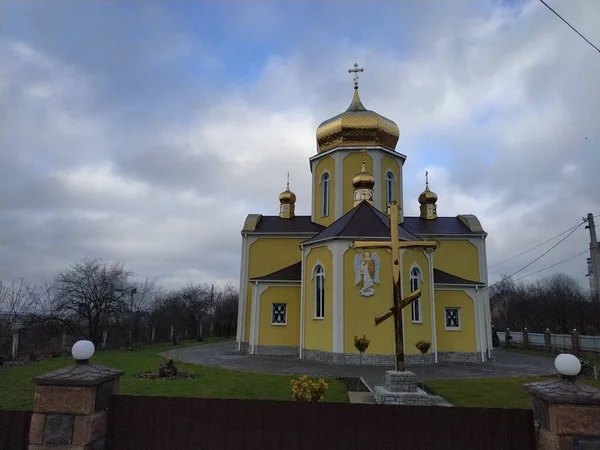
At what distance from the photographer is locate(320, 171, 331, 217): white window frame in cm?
2167

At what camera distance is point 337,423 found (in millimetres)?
4195

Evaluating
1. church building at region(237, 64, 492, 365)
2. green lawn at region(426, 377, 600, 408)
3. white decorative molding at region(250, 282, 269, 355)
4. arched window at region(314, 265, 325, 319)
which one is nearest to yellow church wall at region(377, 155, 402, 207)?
church building at region(237, 64, 492, 365)

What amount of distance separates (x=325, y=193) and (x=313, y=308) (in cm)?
783

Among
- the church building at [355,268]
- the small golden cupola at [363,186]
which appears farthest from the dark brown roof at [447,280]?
the small golden cupola at [363,186]

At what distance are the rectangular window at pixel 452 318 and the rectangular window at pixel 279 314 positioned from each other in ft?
22.9

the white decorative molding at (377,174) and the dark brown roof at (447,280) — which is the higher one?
the white decorative molding at (377,174)

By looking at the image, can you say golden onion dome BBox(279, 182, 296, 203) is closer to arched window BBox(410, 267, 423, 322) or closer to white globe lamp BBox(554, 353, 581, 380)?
arched window BBox(410, 267, 423, 322)

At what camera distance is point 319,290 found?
15852 mm

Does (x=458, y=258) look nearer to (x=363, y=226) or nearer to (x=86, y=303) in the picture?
(x=363, y=226)

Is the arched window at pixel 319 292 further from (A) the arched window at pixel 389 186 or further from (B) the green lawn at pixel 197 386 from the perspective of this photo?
(A) the arched window at pixel 389 186

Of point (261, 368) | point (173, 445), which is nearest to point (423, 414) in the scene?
point (173, 445)

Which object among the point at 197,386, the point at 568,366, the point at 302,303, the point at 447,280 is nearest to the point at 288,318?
the point at 302,303

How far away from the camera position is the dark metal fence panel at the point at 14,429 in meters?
4.15

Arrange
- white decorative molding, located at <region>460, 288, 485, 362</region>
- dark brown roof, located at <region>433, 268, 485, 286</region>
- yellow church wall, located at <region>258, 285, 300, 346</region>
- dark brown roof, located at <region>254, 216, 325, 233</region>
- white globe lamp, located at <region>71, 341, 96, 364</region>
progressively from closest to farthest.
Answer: white globe lamp, located at <region>71, 341, 96, 364</region> < white decorative molding, located at <region>460, 288, 485, 362</region> < dark brown roof, located at <region>433, 268, 485, 286</region> < yellow church wall, located at <region>258, 285, 300, 346</region> < dark brown roof, located at <region>254, 216, 325, 233</region>
